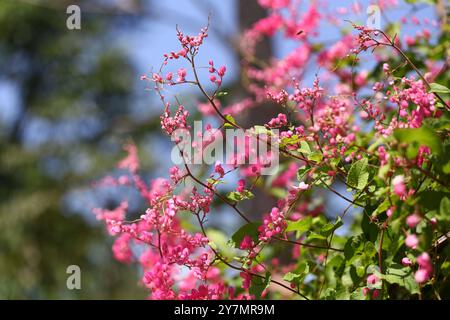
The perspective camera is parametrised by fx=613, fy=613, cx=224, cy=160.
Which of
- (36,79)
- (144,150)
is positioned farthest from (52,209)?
(36,79)

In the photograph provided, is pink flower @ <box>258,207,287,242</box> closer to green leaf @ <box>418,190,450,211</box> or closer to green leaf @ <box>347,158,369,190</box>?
green leaf @ <box>347,158,369,190</box>

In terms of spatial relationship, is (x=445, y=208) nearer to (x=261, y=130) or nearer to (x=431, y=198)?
(x=431, y=198)

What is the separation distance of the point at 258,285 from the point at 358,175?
0.93 feet

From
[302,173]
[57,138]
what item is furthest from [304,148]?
[57,138]

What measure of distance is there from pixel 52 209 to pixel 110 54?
12.7ft

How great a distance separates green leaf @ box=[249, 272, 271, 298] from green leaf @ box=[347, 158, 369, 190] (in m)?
0.23

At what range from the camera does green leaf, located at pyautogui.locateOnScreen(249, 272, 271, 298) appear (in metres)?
1.14

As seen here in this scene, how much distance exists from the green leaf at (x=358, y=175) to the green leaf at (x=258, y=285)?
233mm

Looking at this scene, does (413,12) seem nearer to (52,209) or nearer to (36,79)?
(52,209)

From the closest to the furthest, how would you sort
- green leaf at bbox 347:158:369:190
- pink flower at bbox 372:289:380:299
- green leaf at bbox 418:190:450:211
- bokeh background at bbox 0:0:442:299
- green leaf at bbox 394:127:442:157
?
green leaf at bbox 394:127:442:157
green leaf at bbox 418:190:450:211
green leaf at bbox 347:158:369:190
pink flower at bbox 372:289:380:299
bokeh background at bbox 0:0:442:299

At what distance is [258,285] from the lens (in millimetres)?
1160

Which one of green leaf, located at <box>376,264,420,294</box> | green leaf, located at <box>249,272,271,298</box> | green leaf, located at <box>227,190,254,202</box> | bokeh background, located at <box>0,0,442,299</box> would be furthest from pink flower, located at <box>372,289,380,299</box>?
bokeh background, located at <box>0,0,442,299</box>

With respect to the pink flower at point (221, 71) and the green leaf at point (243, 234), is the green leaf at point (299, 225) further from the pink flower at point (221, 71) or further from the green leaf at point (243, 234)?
the pink flower at point (221, 71)
